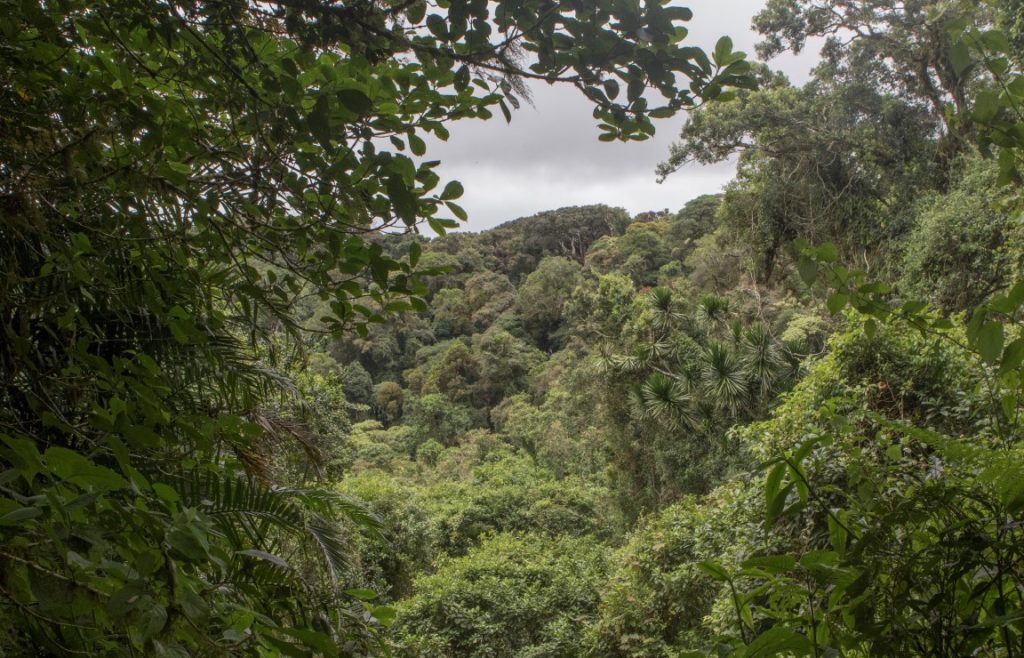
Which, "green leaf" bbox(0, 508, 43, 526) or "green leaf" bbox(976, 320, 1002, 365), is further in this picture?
"green leaf" bbox(976, 320, 1002, 365)

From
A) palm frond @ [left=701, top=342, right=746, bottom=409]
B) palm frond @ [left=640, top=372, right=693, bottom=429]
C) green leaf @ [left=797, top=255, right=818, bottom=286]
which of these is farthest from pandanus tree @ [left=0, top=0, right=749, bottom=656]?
palm frond @ [left=640, top=372, right=693, bottom=429]

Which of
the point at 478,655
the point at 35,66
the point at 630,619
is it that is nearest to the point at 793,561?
the point at 35,66

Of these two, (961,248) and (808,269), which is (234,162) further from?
(961,248)

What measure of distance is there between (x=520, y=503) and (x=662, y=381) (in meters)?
4.83

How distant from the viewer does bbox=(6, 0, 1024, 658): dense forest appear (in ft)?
2.89

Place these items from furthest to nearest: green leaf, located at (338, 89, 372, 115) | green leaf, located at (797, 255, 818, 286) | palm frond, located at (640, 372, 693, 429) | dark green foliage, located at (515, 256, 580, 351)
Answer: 1. dark green foliage, located at (515, 256, 580, 351)
2. palm frond, located at (640, 372, 693, 429)
3. green leaf, located at (338, 89, 372, 115)
4. green leaf, located at (797, 255, 818, 286)

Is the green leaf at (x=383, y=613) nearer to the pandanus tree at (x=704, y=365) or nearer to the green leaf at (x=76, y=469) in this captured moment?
the green leaf at (x=76, y=469)

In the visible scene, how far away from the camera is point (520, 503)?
1429cm

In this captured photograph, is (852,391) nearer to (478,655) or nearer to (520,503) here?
(478,655)

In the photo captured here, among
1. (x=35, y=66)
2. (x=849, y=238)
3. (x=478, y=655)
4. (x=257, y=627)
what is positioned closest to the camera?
(x=257, y=627)

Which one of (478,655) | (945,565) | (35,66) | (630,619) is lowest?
(478,655)

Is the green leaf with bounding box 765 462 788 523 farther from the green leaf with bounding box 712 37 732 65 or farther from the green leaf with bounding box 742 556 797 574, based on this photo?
the green leaf with bounding box 712 37 732 65

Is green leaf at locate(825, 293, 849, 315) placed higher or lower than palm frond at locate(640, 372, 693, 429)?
higher

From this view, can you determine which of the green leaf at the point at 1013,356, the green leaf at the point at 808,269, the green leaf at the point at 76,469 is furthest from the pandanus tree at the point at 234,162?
the green leaf at the point at 1013,356
